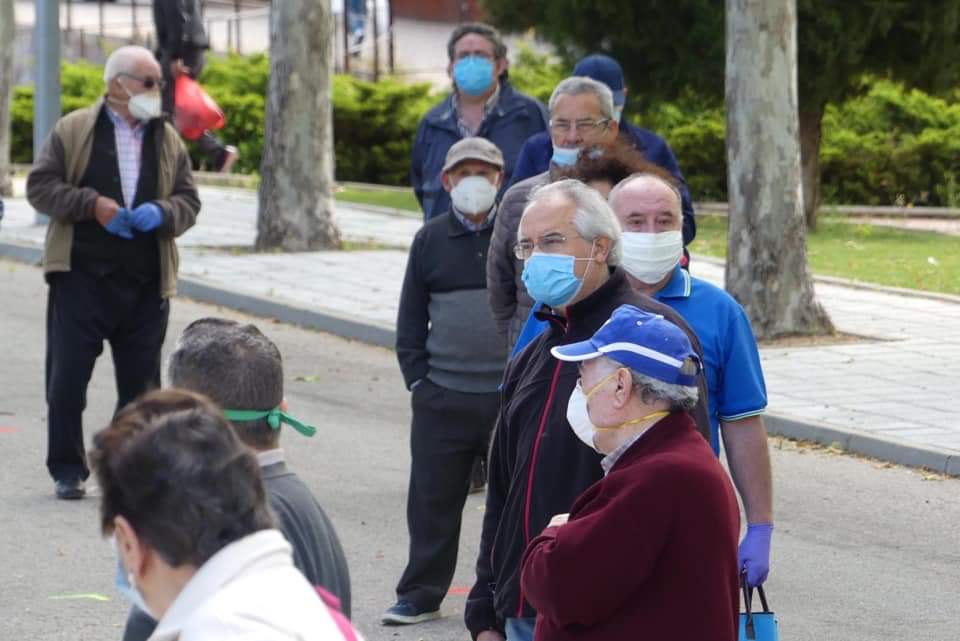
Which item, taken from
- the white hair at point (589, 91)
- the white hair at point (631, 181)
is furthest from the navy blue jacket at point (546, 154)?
the white hair at point (631, 181)

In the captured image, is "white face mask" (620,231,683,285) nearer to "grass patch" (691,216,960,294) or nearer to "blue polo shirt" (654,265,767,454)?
"blue polo shirt" (654,265,767,454)

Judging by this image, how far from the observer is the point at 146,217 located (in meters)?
8.67

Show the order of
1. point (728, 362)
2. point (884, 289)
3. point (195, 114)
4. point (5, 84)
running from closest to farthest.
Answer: point (728, 362) < point (884, 289) < point (195, 114) < point (5, 84)

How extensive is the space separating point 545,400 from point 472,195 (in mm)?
2478

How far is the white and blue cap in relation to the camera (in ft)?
12.8

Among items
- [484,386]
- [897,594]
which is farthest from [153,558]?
[897,594]

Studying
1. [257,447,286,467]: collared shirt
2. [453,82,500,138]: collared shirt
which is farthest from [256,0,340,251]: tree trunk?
[257,447,286,467]: collared shirt

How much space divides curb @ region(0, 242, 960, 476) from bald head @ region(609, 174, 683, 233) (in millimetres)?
4317

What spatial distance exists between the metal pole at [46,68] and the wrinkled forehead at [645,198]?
1522 centimetres

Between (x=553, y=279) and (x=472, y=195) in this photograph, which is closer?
(x=553, y=279)

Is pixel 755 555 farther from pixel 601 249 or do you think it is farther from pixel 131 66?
pixel 131 66

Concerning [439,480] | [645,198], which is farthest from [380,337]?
[645,198]

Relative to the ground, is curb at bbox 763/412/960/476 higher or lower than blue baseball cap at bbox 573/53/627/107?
lower

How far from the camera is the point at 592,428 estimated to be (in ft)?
13.6
